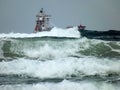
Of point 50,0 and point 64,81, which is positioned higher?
point 50,0

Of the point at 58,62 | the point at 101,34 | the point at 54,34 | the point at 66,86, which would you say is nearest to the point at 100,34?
the point at 101,34

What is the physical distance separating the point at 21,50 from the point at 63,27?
630 millimetres

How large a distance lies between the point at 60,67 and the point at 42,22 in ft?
1.95

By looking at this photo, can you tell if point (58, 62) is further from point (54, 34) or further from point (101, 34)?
point (101, 34)

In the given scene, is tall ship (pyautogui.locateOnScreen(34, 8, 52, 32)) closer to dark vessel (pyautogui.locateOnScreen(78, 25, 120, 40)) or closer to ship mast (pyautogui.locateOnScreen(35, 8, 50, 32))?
ship mast (pyautogui.locateOnScreen(35, 8, 50, 32))

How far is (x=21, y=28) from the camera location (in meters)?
3.10

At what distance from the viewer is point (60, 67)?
3.07m

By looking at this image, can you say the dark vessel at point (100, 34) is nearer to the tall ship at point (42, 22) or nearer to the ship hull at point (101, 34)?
the ship hull at point (101, 34)

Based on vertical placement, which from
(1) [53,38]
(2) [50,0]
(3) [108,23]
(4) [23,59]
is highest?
(2) [50,0]

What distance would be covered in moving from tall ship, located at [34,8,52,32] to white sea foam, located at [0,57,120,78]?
0.41 m

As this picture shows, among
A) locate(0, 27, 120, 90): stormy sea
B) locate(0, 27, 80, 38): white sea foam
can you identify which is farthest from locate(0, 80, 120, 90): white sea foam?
locate(0, 27, 80, 38): white sea foam

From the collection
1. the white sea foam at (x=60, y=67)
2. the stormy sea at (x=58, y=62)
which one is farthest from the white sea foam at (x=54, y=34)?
the white sea foam at (x=60, y=67)

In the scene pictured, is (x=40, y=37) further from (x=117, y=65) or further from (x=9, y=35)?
(x=117, y=65)

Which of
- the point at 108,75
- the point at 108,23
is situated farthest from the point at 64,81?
the point at 108,23
